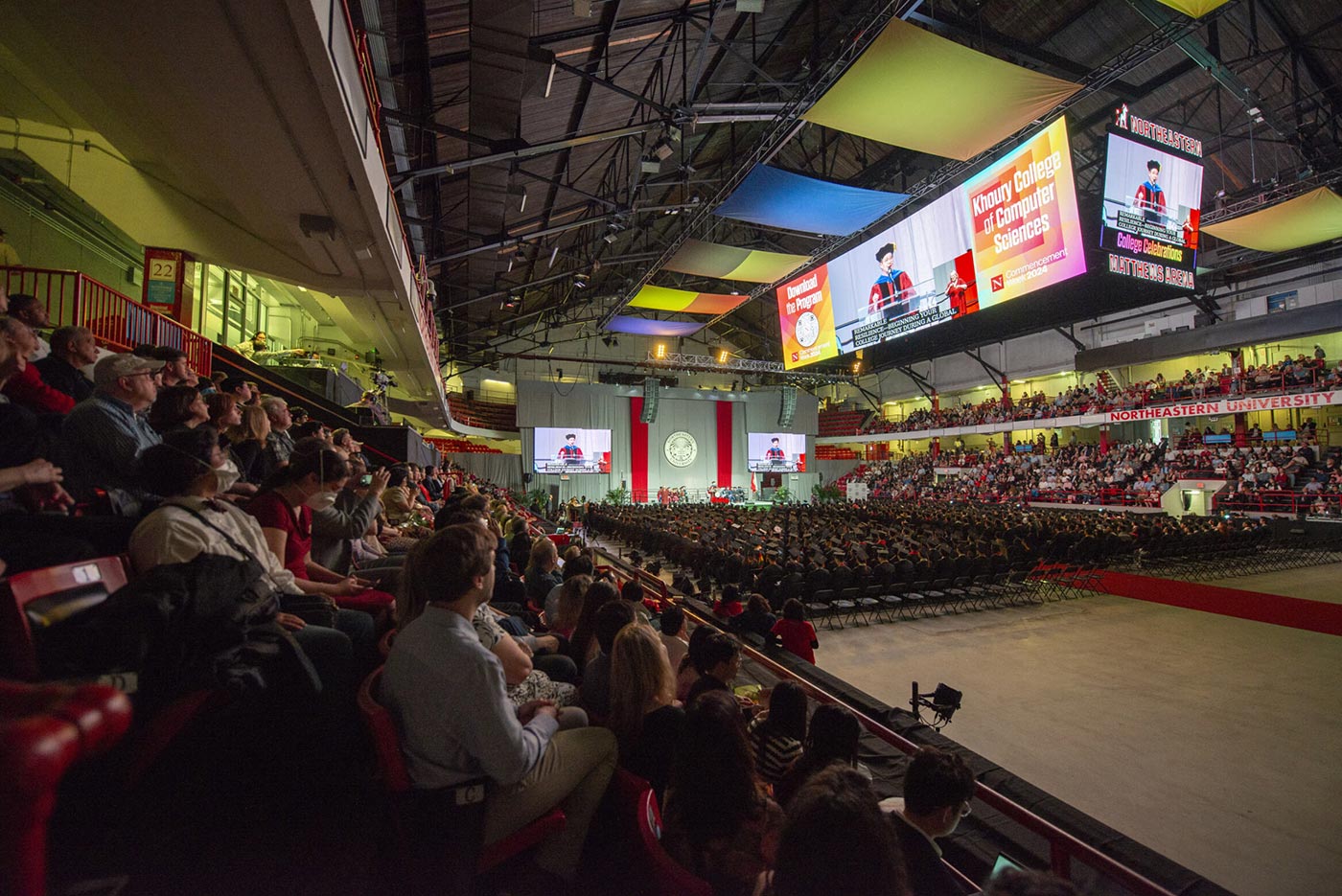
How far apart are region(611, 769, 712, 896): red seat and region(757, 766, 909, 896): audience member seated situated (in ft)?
1.65

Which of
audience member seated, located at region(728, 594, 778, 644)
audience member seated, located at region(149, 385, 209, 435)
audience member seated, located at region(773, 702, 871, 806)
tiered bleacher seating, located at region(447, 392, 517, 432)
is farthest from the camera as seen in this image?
tiered bleacher seating, located at region(447, 392, 517, 432)

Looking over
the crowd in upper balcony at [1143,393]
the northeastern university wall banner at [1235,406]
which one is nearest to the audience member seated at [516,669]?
the northeastern university wall banner at [1235,406]

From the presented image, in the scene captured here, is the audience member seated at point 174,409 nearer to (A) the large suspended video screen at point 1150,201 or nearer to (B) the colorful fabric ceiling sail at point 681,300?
(A) the large suspended video screen at point 1150,201

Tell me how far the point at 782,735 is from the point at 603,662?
76 centimetres

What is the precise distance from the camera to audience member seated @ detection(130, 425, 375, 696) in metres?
1.53

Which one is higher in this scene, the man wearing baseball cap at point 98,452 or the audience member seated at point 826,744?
the man wearing baseball cap at point 98,452

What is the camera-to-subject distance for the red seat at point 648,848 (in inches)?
56.8

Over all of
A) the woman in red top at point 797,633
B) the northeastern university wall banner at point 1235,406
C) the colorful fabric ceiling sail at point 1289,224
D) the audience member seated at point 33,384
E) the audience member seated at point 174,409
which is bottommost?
the woman in red top at point 797,633

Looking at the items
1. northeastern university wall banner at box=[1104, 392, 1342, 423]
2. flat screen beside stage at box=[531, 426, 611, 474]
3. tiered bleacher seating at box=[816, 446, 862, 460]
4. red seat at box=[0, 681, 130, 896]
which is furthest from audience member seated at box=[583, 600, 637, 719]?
tiered bleacher seating at box=[816, 446, 862, 460]

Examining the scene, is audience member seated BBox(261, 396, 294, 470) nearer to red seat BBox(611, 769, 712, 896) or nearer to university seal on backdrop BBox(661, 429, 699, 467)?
red seat BBox(611, 769, 712, 896)

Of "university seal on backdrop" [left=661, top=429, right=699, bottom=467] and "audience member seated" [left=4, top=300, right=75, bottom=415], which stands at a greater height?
"university seal on backdrop" [left=661, top=429, right=699, bottom=467]

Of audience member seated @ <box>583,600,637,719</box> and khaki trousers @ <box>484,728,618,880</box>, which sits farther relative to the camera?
audience member seated @ <box>583,600,637,719</box>

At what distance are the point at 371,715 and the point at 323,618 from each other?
65 centimetres

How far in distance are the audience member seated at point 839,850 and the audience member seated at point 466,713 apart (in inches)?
29.5
